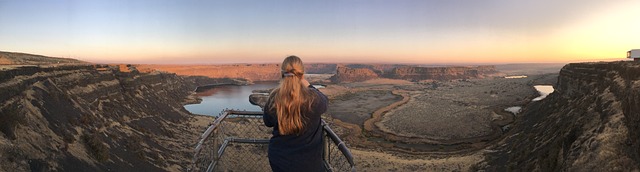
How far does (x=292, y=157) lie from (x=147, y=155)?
1803 cm

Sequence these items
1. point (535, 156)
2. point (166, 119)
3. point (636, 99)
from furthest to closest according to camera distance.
Result: point (166, 119) → point (535, 156) → point (636, 99)

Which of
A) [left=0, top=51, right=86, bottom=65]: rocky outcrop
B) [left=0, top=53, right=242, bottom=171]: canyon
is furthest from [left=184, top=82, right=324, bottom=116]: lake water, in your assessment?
[left=0, top=51, right=86, bottom=65]: rocky outcrop

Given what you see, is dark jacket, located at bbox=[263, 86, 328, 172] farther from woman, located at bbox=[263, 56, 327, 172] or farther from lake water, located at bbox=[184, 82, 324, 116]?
lake water, located at bbox=[184, 82, 324, 116]

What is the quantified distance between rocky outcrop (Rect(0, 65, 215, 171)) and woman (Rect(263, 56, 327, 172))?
32.0ft

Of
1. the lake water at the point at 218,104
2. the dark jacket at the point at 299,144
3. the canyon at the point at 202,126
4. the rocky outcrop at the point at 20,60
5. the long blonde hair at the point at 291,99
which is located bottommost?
the lake water at the point at 218,104

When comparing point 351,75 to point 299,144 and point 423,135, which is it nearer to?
point 423,135

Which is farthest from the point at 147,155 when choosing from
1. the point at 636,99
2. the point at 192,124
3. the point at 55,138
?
the point at 636,99

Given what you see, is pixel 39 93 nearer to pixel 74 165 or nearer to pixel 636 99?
pixel 74 165

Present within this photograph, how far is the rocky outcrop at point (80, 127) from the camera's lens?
11586mm

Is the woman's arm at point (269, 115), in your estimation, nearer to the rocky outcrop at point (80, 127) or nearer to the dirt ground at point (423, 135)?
the rocky outcrop at point (80, 127)

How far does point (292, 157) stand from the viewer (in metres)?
3.17

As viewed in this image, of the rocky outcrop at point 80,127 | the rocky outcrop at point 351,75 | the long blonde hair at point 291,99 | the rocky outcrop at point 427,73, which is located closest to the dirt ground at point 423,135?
the rocky outcrop at point 80,127

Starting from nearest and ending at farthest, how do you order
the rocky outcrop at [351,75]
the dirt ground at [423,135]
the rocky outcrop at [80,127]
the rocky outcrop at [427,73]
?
the rocky outcrop at [80,127]
the dirt ground at [423,135]
the rocky outcrop at [351,75]
the rocky outcrop at [427,73]

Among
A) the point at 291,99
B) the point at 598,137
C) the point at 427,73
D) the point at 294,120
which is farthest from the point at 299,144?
the point at 427,73
